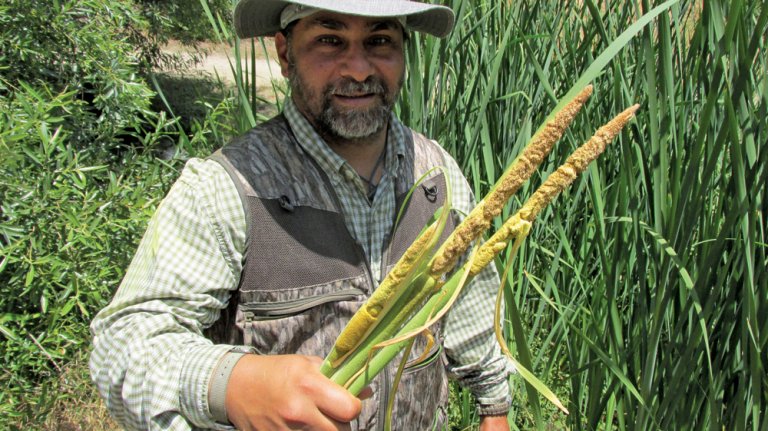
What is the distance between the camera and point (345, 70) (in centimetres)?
132

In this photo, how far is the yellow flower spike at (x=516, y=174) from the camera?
0.73 m

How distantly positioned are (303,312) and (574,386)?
86 cm

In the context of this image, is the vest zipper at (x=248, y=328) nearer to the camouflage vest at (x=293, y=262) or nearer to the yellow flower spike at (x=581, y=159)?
the camouflage vest at (x=293, y=262)

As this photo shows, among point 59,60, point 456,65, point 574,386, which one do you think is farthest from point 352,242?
point 59,60

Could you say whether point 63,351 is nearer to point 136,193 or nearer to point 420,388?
point 136,193

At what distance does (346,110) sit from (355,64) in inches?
3.6

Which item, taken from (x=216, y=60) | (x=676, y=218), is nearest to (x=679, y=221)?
(x=676, y=218)

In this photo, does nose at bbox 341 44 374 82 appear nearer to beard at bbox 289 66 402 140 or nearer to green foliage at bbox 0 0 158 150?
beard at bbox 289 66 402 140

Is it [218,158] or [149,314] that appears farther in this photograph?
[218,158]

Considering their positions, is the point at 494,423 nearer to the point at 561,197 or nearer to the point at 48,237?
the point at 561,197

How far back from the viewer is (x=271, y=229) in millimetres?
1176

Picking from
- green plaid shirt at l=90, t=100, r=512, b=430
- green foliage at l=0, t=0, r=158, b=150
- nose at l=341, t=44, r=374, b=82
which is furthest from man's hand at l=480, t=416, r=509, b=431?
A: green foliage at l=0, t=0, r=158, b=150

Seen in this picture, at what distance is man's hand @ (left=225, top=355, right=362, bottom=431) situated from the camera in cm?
83

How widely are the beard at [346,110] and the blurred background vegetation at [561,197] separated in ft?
1.03
